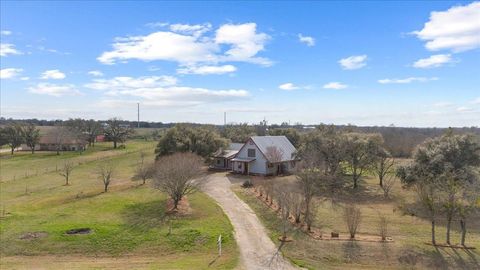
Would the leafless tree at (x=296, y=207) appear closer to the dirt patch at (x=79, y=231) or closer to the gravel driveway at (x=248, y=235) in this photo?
the gravel driveway at (x=248, y=235)

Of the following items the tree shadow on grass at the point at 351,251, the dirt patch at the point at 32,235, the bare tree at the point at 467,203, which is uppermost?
the bare tree at the point at 467,203

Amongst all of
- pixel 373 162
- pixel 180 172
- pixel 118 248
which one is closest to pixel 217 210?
pixel 180 172

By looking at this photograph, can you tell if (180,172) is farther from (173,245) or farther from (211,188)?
(211,188)

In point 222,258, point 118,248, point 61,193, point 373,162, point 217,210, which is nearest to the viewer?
point 222,258

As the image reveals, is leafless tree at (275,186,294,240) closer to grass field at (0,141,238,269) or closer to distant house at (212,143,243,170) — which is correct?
grass field at (0,141,238,269)

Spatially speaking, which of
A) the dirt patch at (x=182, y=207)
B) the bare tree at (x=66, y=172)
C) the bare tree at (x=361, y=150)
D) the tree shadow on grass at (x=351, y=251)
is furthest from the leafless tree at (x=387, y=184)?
the bare tree at (x=66, y=172)

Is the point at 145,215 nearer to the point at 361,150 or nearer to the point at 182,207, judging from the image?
the point at 182,207
